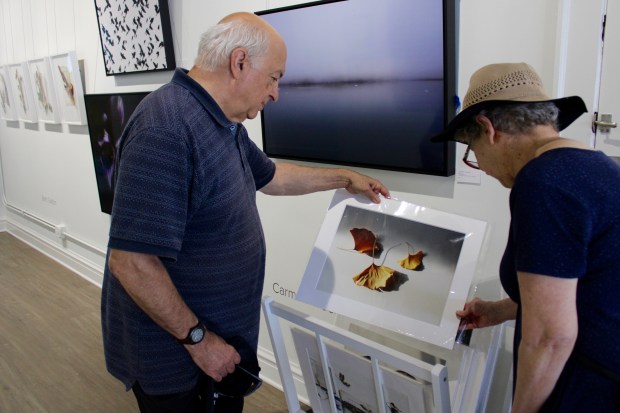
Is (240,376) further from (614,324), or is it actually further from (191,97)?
(614,324)

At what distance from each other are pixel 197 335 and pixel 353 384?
1.46 ft

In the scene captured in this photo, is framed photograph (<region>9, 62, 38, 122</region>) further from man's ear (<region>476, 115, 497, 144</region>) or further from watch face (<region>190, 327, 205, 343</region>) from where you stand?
man's ear (<region>476, 115, 497, 144</region>)

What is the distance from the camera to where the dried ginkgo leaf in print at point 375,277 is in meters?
1.44

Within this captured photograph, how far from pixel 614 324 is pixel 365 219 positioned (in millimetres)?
775

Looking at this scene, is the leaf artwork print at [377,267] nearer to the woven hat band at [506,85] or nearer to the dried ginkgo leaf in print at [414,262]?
the dried ginkgo leaf in print at [414,262]

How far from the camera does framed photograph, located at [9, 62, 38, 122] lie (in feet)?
13.6

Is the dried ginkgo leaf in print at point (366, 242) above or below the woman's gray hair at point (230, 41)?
below

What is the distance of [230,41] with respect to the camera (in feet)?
3.91

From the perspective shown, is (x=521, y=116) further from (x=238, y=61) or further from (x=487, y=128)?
(x=238, y=61)

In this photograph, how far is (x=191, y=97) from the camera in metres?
1.21

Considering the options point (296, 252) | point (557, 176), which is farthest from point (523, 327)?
point (296, 252)

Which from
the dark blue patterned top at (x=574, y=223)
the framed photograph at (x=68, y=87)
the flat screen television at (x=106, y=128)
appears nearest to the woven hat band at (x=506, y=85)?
the dark blue patterned top at (x=574, y=223)

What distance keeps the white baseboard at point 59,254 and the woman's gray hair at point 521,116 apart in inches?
142

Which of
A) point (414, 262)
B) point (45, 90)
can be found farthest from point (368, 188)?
point (45, 90)
